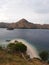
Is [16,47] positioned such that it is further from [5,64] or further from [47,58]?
[5,64]

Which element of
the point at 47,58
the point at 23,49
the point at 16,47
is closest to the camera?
the point at 47,58

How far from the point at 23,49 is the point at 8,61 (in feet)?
93.4

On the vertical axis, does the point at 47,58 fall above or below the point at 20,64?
below

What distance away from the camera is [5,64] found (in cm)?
3000

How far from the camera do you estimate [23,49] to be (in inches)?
2382

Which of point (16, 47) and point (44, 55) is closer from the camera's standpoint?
point (44, 55)

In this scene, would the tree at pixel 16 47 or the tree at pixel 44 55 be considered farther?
the tree at pixel 16 47

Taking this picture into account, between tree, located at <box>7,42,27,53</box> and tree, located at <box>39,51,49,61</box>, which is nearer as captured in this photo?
tree, located at <box>39,51,49,61</box>

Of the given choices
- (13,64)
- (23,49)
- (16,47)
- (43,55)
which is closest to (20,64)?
(13,64)

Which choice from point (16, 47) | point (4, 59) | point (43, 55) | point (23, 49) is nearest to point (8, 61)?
point (4, 59)

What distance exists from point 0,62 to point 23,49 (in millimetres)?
29736

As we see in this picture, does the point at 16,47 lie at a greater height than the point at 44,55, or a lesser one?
greater

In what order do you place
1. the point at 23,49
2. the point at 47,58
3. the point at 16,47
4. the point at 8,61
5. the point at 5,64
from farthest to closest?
the point at 23,49, the point at 16,47, the point at 47,58, the point at 8,61, the point at 5,64

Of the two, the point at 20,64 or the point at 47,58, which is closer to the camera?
the point at 20,64
